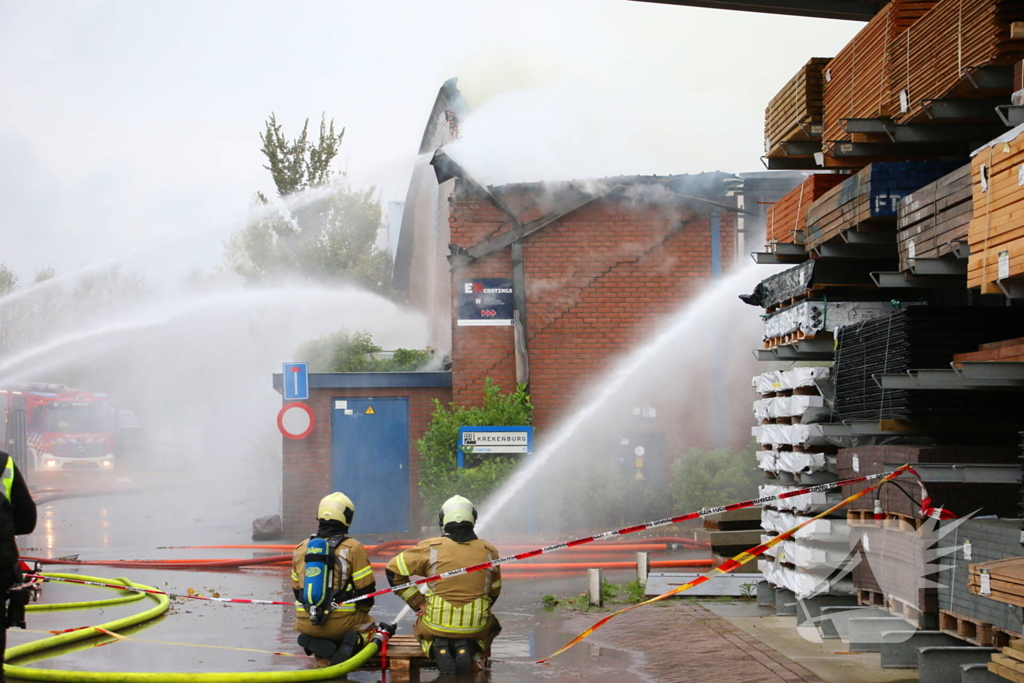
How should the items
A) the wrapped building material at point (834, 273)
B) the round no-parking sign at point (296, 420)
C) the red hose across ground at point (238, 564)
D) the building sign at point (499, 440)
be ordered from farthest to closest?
the round no-parking sign at point (296, 420)
the building sign at point (499, 440)
the red hose across ground at point (238, 564)
the wrapped building material at point (834, 273)

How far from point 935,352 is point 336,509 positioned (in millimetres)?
4613

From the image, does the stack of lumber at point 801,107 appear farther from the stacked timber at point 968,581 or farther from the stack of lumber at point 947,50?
the stacked timber at point 968,581

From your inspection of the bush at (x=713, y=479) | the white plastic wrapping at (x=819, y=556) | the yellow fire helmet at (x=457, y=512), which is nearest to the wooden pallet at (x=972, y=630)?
the white plastic wrapping at (x=819, y=556)

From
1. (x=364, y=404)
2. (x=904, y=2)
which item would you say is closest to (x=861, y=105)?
(x=904, y=2)

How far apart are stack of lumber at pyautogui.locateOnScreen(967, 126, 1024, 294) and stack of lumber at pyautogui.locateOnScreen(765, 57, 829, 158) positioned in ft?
12.1

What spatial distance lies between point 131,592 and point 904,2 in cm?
999

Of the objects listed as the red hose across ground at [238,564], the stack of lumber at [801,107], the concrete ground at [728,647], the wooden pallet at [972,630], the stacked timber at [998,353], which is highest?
the stack of lumber at [801,107]

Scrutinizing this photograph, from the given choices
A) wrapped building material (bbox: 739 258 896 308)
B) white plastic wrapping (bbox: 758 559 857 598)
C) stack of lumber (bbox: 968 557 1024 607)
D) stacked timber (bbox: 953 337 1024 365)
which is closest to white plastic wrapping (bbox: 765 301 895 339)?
wrapped building material (bbox: 739 258 896 308)

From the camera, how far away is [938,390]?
8.14m

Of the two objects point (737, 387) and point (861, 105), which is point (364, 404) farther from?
point (861, 105)

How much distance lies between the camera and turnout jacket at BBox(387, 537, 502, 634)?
744 cm

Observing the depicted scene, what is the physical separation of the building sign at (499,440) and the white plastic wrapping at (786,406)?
21.0 ft

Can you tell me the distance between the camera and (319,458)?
18.0 meters

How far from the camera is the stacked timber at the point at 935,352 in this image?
7926 millimetres
